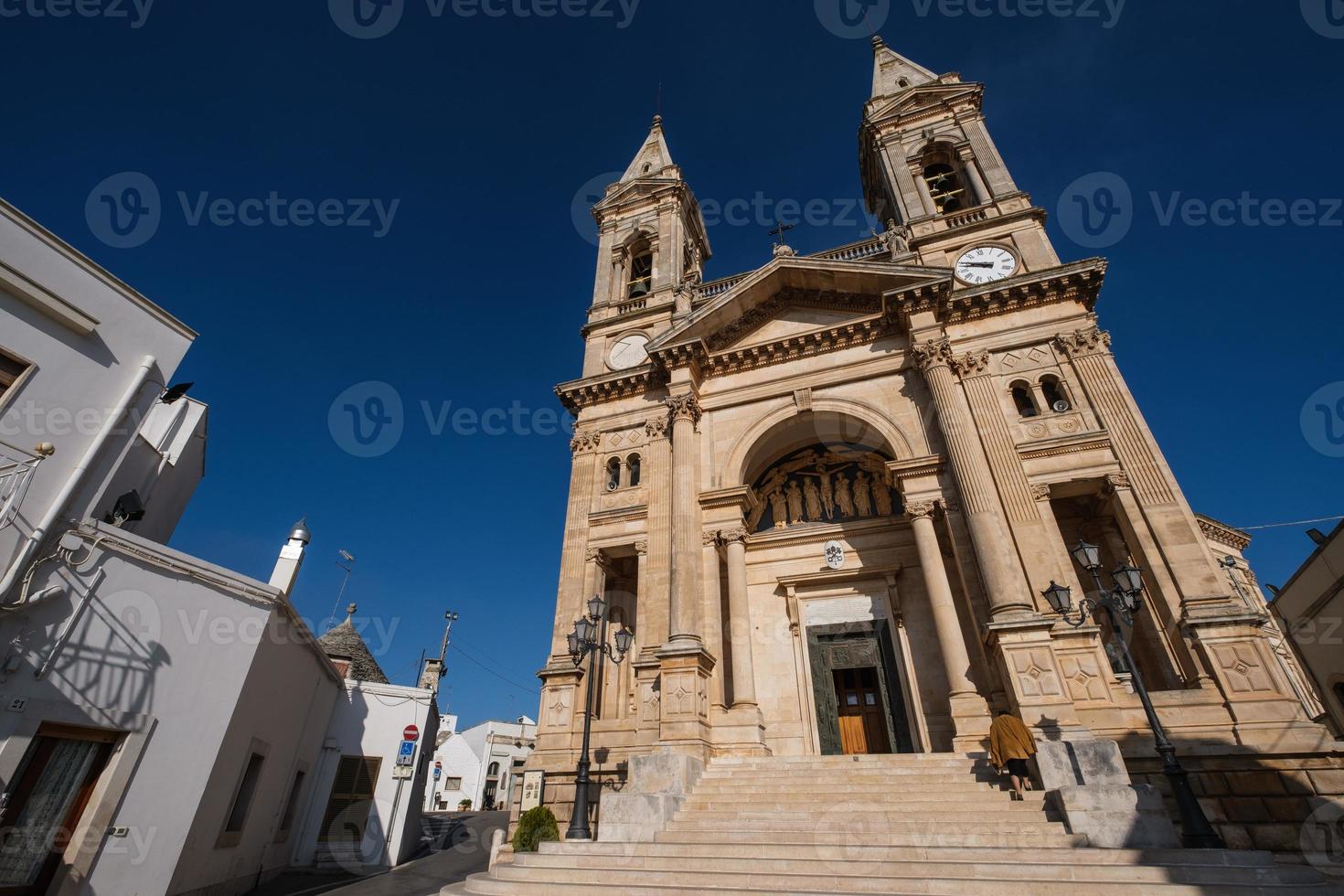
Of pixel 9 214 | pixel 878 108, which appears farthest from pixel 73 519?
pixel 878 108

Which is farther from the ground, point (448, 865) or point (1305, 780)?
point (1305, 780)

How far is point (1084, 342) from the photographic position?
15219 millimetres

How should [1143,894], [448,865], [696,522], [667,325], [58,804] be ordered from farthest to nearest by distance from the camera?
[667,325] → [696,522] → [448,865] → [58,804] → [1143,894]

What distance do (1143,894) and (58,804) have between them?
42.4 feet

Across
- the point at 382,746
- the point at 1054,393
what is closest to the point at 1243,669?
the point at 1054,393

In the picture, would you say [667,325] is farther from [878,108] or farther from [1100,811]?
[1100,811]

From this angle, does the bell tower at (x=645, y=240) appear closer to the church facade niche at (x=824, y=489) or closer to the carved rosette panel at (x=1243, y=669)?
the church facade niche at (x=824, y=489)

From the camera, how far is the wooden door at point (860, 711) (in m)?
14.7

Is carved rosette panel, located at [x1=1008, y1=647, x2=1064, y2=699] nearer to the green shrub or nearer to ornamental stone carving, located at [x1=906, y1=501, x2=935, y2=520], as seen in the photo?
ornamental stone carving, located at [x1=906, y1=501, x2=935, y2=520]

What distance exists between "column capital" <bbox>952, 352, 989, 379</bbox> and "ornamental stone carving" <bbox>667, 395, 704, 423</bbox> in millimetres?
7034

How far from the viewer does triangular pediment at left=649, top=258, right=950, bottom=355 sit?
17688mm

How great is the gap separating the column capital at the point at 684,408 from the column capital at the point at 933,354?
6.18 metres

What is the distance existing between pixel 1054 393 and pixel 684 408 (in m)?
9.60

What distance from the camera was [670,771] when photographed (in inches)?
430
